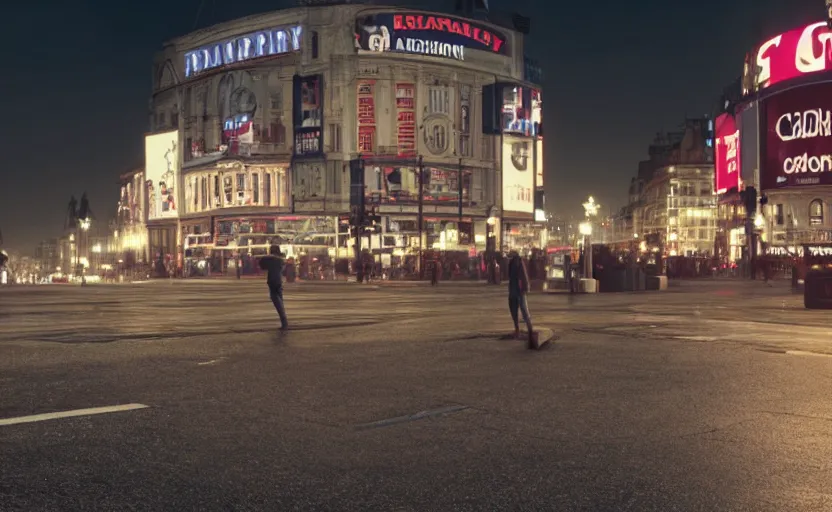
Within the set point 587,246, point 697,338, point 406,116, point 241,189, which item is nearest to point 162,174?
point 241,189

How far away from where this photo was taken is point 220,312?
23.7 metres

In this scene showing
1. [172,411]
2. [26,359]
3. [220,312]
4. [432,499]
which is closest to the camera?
[432,499]

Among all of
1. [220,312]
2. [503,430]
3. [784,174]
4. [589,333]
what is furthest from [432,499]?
[784,174]

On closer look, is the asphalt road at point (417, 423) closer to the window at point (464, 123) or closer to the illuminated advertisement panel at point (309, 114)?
the illuminated advertisement panel at point (309, 114)

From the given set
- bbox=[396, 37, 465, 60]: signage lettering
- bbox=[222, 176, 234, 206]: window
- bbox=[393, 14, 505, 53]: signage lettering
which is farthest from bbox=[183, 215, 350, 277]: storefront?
bbox=[393, 14, 505, 53]: signage lettering

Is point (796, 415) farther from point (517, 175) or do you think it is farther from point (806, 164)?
point (517, 175)

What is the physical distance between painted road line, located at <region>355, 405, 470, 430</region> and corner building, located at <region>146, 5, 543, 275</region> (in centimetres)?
6061

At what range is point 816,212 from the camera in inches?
3054

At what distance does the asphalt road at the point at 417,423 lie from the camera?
16.8 feet

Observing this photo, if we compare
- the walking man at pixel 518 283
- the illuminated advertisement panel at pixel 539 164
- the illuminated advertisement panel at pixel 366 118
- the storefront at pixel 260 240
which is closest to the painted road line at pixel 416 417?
the walking man at pixel 518 283

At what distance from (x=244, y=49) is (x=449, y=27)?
19.1 m

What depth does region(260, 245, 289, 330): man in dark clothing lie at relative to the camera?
57.0ft

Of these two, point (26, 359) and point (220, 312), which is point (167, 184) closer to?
point (220, 312)

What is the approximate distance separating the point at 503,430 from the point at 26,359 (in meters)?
8.09
